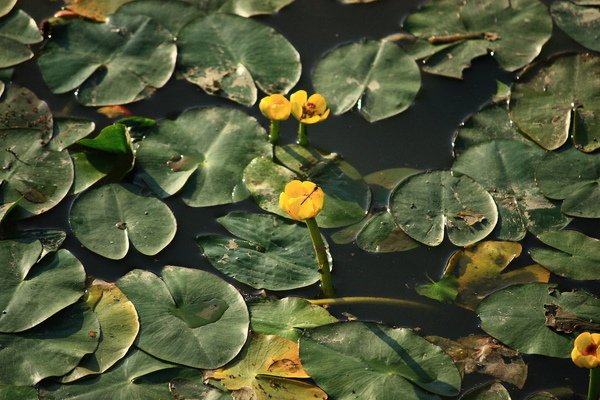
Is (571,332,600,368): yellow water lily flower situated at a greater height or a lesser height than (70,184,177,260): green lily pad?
greater

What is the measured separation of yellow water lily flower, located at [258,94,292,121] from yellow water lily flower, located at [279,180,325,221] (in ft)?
1.49

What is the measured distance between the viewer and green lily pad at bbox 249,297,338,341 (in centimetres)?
266

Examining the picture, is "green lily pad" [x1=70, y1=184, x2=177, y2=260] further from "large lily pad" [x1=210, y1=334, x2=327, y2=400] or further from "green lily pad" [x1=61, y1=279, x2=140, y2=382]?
"large lily pad" [x1=210, y1=334, x2=327, y2=400]

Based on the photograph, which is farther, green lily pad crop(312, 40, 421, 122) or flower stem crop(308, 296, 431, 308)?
green lily pad crop(312, 40, 421, 122)

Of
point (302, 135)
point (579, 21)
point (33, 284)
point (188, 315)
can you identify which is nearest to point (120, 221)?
point (33, 284)

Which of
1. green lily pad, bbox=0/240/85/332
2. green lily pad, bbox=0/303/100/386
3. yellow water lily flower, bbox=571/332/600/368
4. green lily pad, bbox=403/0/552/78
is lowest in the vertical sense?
green lily pad, bbox=0/303/100/386

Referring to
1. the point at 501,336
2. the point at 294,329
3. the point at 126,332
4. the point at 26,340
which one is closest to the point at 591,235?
the point at 501,336

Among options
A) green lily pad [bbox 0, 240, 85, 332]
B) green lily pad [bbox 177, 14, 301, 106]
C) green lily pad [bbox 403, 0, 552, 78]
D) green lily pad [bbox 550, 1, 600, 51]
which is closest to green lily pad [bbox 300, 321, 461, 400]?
green lily pad [bbox 0, 240, 85, 332]

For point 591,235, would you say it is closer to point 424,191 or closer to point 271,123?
→ point 424,191

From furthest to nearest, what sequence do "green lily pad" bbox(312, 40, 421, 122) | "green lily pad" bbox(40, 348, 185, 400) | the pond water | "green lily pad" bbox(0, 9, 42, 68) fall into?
"green lily pad" bbox(0, 9, 42, 68) → "green lily pad" bbox(312, 40, 421, 122) → the pond water → "green lily pad" bbox(40, 348, 185, 400)

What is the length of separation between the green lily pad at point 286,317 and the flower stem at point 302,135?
0.68 meters

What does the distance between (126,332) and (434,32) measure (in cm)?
180

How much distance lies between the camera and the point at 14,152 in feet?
10.2

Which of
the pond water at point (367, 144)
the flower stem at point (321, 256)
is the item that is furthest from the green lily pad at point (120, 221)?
the flower stem at point (321, 256)
